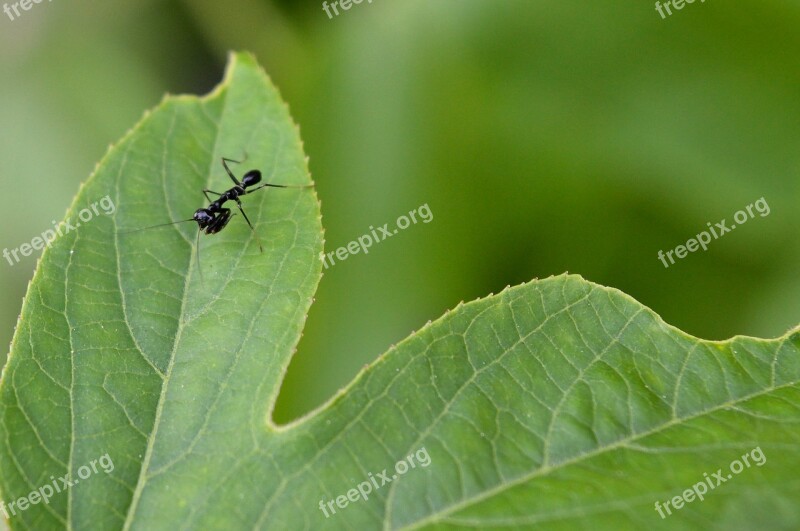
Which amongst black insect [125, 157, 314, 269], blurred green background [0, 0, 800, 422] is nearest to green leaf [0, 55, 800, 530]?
black insect [125, 157, 314, 269]

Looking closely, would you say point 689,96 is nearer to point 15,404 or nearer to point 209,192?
point 209,192

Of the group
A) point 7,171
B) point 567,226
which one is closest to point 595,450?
point 567,226

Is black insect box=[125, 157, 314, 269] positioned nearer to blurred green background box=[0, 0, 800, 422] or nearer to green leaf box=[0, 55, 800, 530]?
green leaf box=[0, 55, 800, 530]

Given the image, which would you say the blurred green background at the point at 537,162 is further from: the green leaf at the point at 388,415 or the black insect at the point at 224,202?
the green leaf at the point at 388,415

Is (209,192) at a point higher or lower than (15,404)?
higher

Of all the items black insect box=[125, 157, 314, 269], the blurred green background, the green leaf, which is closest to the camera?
the green leaf
